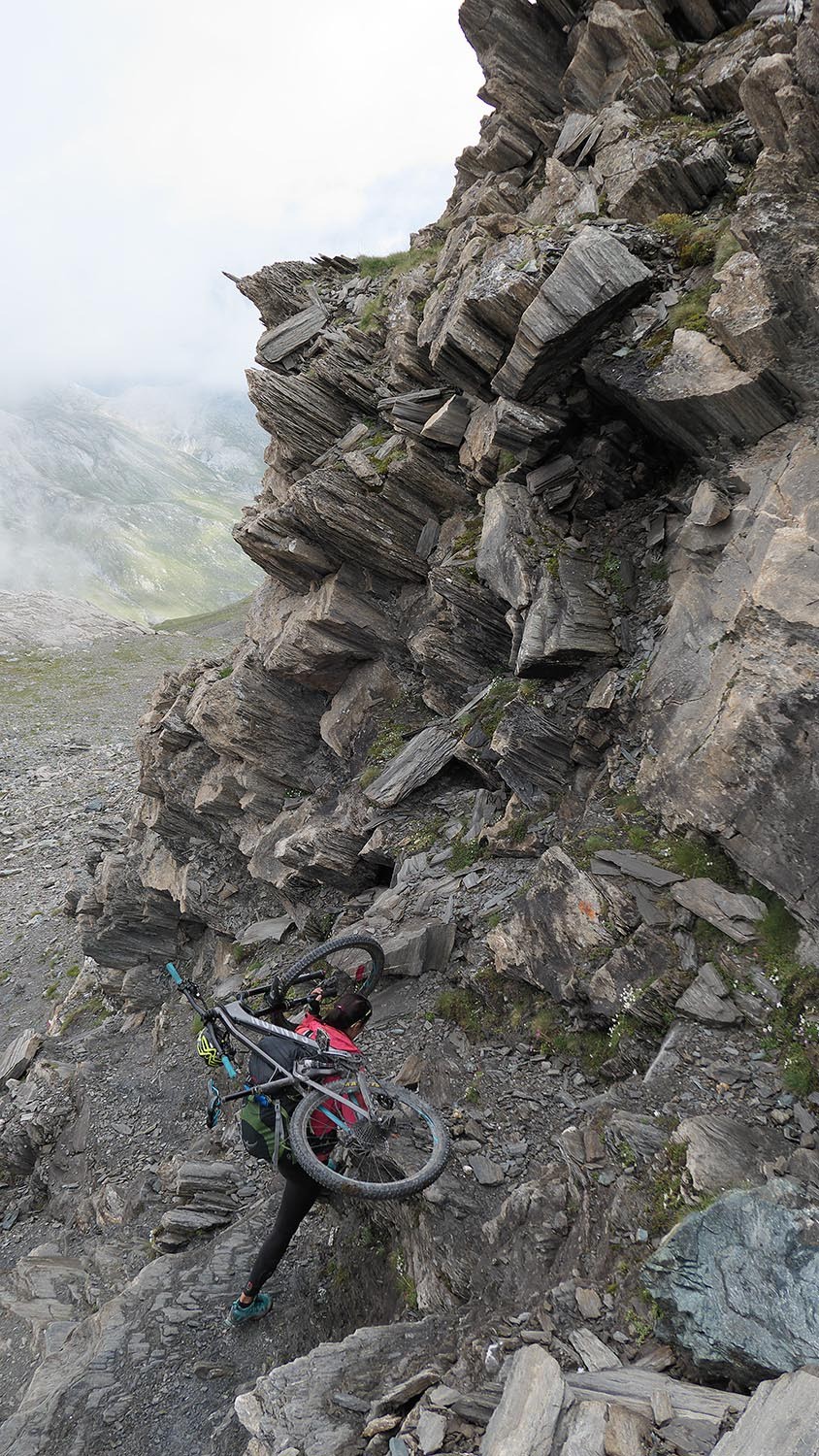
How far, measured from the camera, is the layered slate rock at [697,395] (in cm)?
1408

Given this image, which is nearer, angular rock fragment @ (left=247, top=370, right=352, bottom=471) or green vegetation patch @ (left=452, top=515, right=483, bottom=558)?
green vegetation patch @ (left=452, top=515, right=483, bottom=558)

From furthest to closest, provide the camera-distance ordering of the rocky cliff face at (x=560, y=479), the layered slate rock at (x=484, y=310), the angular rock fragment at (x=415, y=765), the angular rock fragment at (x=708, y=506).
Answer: the angular rock fragment at (x=415, y=765) < the layered slate rock at (x=484, y=310) < the angular rock fragment at (x=708, y=506) < the rocky cliff face at (x=560, y=479)

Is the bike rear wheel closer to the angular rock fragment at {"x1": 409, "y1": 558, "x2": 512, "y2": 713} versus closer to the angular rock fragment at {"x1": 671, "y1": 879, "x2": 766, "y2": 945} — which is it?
the angular rock fragment at {"x1": 671, "y1": 879, "x2": 766, "y2": 945}

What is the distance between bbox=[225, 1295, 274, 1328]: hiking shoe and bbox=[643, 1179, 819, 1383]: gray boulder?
313 inches

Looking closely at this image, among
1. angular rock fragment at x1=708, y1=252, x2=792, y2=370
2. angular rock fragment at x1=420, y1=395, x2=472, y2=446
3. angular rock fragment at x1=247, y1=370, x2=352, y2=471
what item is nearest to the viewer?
angular rock fragment at x1=708, y1=252, x2=792, y2=370

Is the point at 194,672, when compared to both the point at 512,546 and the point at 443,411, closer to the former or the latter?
the point at 443,411

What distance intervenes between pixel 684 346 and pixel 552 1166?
52.2 feet

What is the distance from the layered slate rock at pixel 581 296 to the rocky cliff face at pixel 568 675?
11cm

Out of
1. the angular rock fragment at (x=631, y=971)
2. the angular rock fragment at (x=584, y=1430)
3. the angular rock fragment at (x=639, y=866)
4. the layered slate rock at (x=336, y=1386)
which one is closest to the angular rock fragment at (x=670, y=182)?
the angular rock fragment at (x=639, y=866)

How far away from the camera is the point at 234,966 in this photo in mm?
27734

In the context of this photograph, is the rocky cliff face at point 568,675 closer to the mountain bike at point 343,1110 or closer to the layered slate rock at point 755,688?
the layered slate rock at point 755,688

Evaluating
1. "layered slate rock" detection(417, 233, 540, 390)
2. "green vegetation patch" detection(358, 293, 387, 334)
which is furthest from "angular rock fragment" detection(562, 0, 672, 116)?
"green vegetation patch" detection(358, 293, 387, 334)

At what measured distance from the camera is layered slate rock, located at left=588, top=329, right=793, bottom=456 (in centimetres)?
1408

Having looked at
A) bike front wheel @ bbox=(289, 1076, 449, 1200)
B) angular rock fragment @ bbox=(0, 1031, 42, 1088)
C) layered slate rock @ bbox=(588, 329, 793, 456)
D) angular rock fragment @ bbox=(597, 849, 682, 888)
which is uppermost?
layered slate rock @ bbox=(588, 329, 793, 456)
